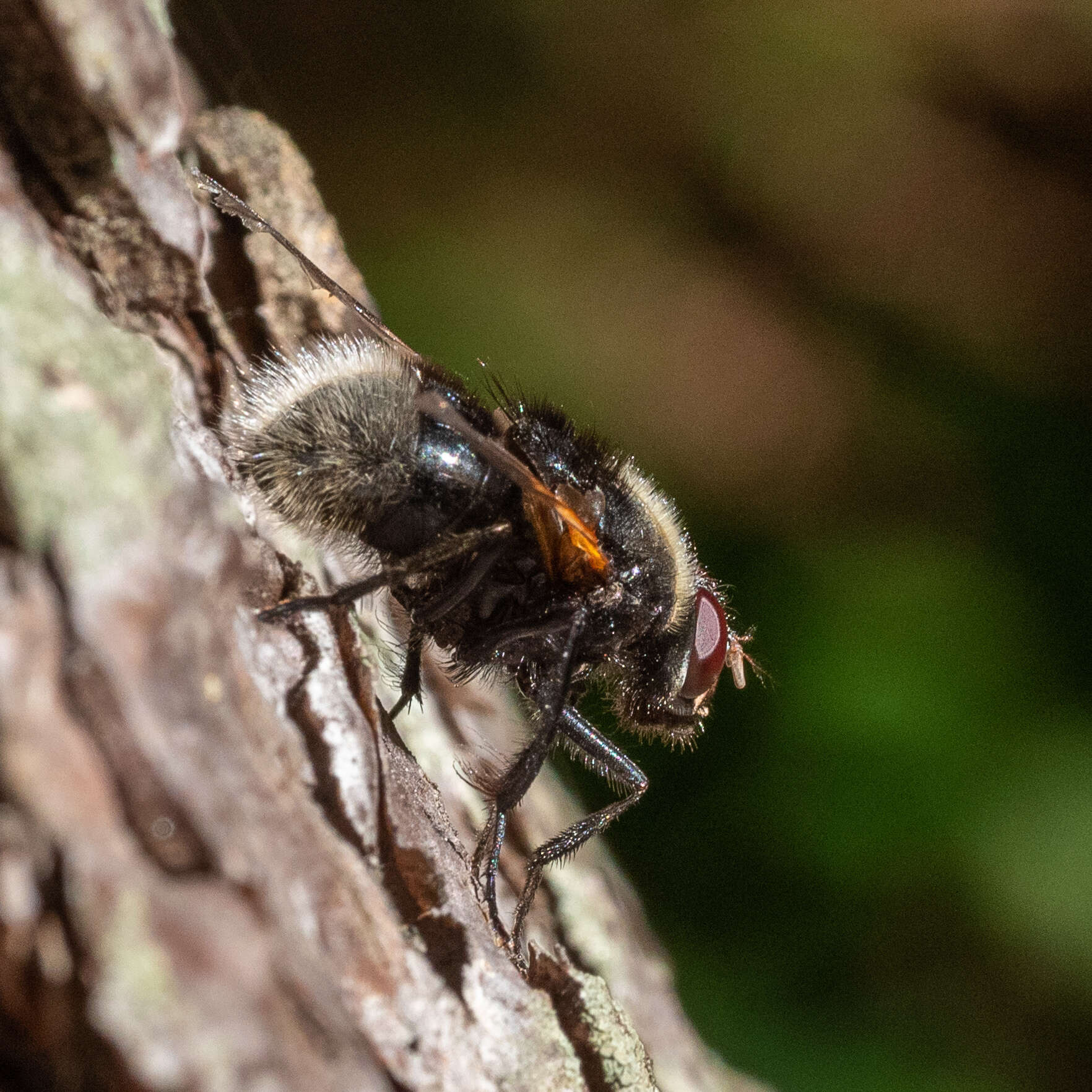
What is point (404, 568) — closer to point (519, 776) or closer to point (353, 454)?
point (353, 454)

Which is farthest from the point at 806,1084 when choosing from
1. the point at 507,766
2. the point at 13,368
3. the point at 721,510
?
the point at 13,368

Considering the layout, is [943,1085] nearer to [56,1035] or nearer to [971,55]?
[56,1035]

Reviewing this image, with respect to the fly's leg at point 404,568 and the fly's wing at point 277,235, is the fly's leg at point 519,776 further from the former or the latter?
the fly's wing at point 277,235

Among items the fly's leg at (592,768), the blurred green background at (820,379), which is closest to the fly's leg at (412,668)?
the fly's leg at (592,768)

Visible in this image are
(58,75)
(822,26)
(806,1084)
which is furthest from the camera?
(822,26)

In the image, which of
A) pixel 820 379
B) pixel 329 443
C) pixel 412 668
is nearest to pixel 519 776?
pixel 412 668
